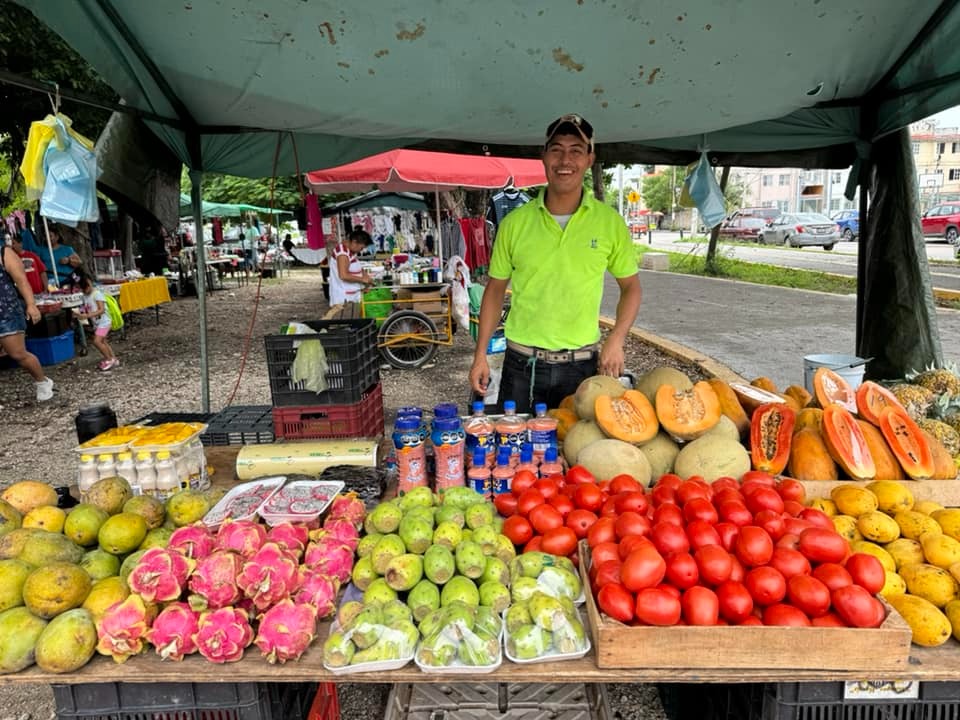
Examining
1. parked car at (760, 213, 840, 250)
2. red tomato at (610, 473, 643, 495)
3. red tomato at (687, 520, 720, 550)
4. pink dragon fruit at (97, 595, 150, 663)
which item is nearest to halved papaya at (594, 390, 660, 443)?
red tomato at (610, 473, 643, 495)

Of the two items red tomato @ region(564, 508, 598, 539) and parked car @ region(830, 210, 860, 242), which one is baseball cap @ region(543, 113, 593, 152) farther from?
parked car @ region(830, 210, 860, 242)

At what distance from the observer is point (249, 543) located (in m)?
1.85

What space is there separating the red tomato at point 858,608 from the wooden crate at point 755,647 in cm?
2

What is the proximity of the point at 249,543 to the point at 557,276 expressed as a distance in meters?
2.11

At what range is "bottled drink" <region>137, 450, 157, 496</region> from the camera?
8.26ft

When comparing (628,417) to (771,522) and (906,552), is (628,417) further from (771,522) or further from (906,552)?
(906,552)

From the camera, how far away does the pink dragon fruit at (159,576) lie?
5.59ft

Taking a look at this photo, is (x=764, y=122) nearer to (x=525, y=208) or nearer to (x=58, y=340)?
(x=525, y=208)

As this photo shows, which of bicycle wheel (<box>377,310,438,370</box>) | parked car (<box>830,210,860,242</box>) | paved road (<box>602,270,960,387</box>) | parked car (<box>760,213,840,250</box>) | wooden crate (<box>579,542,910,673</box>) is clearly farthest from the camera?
parked car (<box>830,210,860,242</box>)

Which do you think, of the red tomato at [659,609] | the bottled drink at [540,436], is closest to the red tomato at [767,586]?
the red tomato at [659,609]

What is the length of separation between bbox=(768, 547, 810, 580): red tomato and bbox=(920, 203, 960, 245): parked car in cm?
2733

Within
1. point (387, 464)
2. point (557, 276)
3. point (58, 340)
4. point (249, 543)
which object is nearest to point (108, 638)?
point (249, 543)

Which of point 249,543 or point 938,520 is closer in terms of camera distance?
point 249,543

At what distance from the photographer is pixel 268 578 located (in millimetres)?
1729
